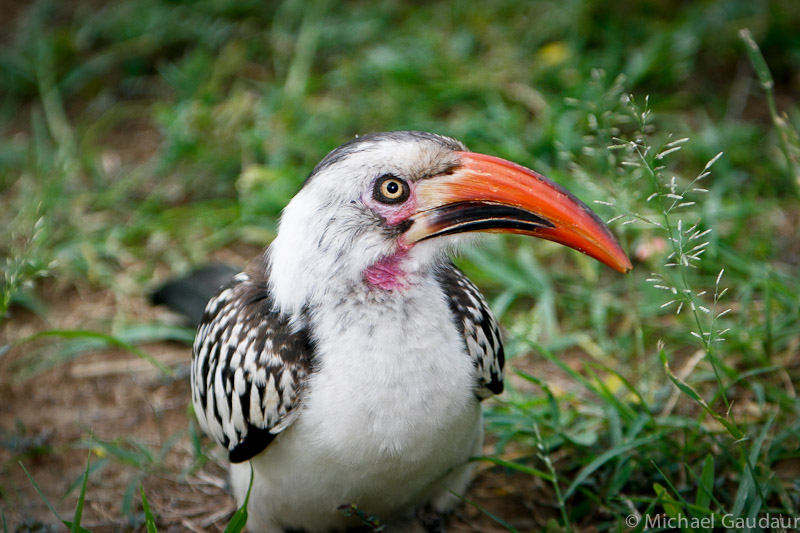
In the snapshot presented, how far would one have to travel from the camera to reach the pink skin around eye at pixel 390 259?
247 centimetres

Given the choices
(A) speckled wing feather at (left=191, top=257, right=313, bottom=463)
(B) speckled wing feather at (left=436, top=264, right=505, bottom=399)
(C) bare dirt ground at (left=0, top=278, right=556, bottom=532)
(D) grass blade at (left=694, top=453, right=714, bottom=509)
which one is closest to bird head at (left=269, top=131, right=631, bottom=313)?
(A) speckled wing feather at (left=191, top=257, right=313, bottom=463)

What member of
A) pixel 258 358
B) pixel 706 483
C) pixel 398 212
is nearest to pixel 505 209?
pixel 398 212

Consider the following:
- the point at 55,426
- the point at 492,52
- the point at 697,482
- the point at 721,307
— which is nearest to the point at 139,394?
the point at 55,426

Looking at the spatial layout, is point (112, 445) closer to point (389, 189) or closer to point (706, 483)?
point (389, 189)

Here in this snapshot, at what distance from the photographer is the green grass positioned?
9.79 ft

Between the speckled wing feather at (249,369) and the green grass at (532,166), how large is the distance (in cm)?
53

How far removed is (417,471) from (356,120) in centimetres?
299

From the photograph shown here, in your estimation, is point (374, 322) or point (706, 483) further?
point (706, 483)

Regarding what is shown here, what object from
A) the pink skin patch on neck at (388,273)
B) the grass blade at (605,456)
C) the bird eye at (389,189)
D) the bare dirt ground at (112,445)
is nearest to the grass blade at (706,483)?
the grass blade at (605,456)

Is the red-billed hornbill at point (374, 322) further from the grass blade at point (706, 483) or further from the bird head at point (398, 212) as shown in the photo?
the grass blade at point (706, 483)

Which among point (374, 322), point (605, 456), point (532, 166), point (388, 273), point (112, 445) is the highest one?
point (388, 273)

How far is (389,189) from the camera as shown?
247cm

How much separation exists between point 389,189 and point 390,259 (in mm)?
216

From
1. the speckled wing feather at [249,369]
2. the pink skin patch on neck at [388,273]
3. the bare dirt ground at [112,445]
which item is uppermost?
the pink skin patch on neck at [388,273]
